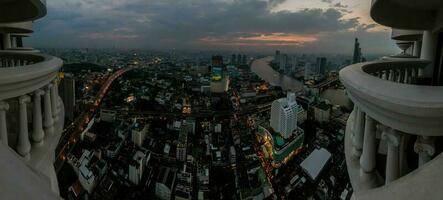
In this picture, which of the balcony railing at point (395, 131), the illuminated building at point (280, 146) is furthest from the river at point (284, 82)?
the balcony railing at point (395, 131)

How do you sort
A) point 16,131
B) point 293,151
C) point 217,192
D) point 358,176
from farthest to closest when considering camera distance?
point 293,151 < point 217,192 < point 16,131 < point 358,176

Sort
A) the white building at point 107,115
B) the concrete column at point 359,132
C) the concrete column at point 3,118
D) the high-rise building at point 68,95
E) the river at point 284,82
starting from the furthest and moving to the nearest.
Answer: the white building at point 107,115
the river at point 284,82
the high-rise building at point 68,95
the concrete column at point 359,132
the concrete column at point 3,118

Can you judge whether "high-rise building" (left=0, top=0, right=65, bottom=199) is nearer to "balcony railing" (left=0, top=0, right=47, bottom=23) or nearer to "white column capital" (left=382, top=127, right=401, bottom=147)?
"balcony railing" (left=0, top=0, right=47, bottom=23)

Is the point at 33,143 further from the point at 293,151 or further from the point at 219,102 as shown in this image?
the point at 219,102

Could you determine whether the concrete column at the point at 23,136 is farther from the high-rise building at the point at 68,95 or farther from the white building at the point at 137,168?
the high-rise building at the point at 68,95

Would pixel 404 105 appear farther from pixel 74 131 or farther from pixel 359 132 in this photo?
pixel 74 131

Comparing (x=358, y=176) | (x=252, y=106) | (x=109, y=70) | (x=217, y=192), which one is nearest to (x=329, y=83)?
(x=252, y=106)

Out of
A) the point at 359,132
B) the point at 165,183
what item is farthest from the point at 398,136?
the point at 165,183
